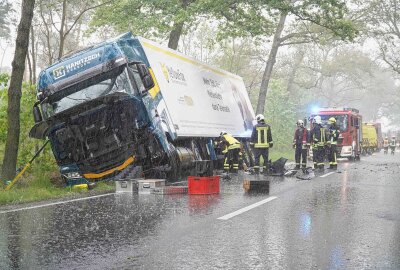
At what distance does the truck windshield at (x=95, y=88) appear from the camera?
11.5 meters

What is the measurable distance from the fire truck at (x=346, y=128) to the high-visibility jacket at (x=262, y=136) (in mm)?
11715

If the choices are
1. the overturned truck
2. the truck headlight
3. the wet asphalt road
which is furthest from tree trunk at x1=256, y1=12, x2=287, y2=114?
the wet asphalt road

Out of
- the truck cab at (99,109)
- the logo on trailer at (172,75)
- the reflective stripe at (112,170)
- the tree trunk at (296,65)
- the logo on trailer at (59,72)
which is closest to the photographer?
the truck cab at (99,109)

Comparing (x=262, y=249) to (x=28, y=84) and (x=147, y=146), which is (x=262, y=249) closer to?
(x=147, y=146)

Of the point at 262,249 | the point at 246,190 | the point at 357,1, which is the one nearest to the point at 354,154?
the point at 357,1

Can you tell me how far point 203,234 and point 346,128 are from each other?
22.9 m

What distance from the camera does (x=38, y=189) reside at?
11.0 m

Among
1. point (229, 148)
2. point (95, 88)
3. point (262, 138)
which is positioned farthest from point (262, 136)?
point (95, 88)

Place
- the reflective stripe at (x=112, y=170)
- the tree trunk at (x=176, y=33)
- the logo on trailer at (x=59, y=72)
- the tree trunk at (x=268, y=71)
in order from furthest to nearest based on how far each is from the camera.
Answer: the tree trunk at (x=268, y=71)
the tree trunk at (x=176, y=33)
the reflective stripe at (x=112, y=170)
the logo on trailer at (x=59, y=72)

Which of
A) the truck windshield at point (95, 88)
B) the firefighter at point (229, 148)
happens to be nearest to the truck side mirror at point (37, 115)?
the truck windshield at point (95, 88)

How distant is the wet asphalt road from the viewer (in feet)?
15.8

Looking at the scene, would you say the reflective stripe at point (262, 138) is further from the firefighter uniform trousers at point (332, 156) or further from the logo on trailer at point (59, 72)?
the logo on trailer at point (59, 72)

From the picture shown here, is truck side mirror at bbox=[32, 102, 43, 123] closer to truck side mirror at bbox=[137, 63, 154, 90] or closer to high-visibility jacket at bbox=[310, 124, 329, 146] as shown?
truck side mirror at bbox=[137, 63, 154, 90]

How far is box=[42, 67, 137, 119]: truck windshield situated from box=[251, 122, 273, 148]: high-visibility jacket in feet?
18.9
